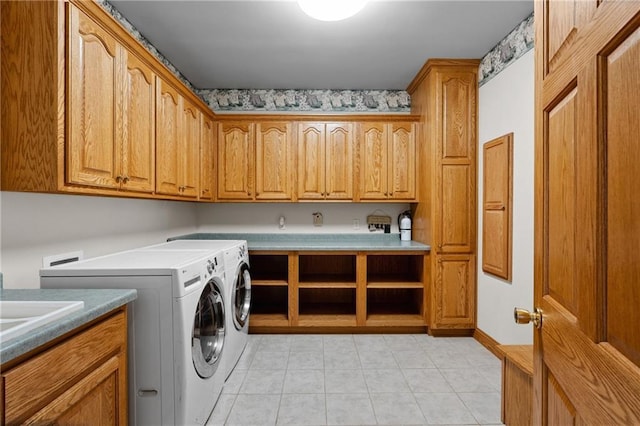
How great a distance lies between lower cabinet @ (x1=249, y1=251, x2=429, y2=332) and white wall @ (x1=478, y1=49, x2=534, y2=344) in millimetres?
688

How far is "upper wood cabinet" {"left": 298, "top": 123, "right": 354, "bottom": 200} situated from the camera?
350 cm

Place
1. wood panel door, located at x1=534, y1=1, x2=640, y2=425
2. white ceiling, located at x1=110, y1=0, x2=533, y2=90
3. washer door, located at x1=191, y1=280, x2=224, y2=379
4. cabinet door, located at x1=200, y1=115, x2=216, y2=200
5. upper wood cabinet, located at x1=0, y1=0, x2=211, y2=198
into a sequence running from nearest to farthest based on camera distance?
1. wood panel door, located at x1=534, y1=1, x2=640, y2=425
2. upper wood cabinet, located at x1=0, y1=0, x2=211, y2=198
3. washer door, located at x1=191, y1=280, x2=224, y2=379
4. white ceiling, located at x1=110, y1=0, x2=533, y2=90
5. cabinet door, located at x1=200, y1=115, x2=216, y2=200

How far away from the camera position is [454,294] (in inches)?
123

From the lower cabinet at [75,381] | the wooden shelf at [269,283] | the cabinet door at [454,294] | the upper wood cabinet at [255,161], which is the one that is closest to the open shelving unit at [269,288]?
the wooden shelf at [269,283]

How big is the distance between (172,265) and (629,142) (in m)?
1.74

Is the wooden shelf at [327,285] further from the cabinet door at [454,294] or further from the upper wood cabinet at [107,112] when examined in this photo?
the upper wood cabinet at [107,112]

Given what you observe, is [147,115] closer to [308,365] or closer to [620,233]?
[308,365]

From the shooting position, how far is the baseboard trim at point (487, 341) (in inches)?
108

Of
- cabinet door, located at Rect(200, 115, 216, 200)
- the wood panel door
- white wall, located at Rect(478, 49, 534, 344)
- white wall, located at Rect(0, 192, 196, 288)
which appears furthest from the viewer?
cabinet door, located at Rect(200, 115, 216, 200)

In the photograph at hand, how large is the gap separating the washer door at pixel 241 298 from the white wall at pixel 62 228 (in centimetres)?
82

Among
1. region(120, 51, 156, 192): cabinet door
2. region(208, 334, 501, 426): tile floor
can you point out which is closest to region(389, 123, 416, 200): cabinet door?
region(208, 334, 501, 426): tile floor

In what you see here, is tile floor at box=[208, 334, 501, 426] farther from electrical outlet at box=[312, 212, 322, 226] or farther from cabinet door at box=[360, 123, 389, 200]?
cabinet door at box=[360, 123, 389, 200]

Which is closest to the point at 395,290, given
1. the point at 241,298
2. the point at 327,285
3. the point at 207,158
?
the point at 327,285

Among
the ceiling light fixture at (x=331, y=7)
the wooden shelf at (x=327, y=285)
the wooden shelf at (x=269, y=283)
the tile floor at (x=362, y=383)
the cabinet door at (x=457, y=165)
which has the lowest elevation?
the tile floor at (x=362, y=383)
